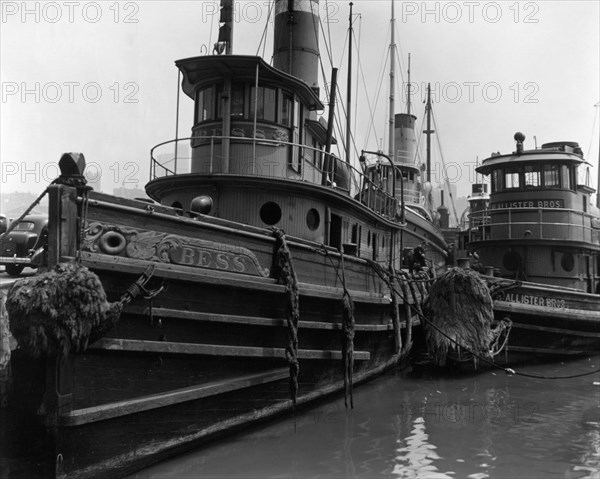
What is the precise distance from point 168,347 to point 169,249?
1008 mm

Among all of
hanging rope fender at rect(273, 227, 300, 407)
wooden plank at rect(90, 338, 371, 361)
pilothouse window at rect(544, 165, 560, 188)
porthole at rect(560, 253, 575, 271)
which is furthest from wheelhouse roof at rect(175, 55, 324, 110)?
porthole at rect(560, 253, 575, 271)

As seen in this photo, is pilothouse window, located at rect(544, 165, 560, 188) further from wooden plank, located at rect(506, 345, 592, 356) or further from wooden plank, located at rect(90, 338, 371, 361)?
wooden plank, located at rect(90, 338, 371, 361)

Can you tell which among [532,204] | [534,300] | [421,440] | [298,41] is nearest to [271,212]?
[421,440]

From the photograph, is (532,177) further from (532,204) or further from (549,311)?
(549,311)

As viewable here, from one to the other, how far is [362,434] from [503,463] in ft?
5.83

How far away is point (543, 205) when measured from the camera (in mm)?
14797

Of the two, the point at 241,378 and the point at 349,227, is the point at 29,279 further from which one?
the point at 349,227

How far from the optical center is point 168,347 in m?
5.80

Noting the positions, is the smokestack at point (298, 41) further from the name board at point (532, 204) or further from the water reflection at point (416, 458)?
the water reflection at point (416, 458)

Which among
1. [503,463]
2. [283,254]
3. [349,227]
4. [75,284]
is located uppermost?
[349,227]

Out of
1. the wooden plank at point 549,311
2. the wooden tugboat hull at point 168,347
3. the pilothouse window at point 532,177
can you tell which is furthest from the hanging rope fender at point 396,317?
the pilothouse window at point 532,177

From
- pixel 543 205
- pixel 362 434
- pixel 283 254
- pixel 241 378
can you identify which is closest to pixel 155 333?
pixel 241 378

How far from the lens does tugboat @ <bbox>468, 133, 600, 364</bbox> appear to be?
12617 millimetres

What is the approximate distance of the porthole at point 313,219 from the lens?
855 centimetres
